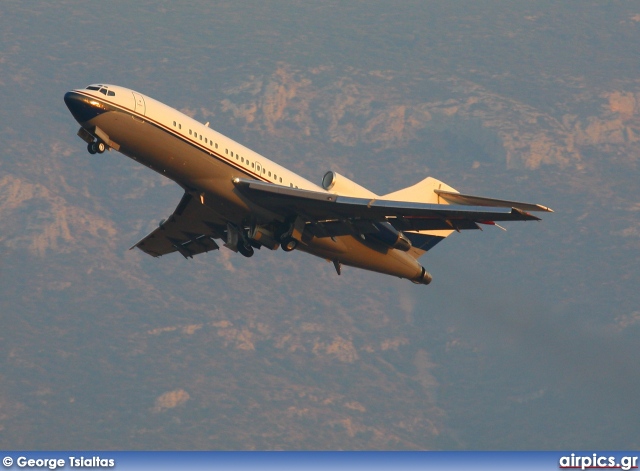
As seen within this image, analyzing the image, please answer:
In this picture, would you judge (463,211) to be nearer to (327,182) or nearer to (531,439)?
(327,182)

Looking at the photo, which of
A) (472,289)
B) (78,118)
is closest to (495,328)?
(472,289)

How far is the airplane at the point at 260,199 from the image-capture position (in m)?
51.8

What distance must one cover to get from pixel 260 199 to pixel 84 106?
8.74 metres

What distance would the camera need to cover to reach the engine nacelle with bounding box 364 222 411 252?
192ft

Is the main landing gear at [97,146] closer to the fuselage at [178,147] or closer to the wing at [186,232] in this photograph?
the fuselage at [178,147]

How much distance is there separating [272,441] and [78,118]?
153 meters

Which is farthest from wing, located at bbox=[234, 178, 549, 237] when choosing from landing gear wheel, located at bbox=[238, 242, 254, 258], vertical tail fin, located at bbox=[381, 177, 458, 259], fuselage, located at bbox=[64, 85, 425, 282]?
vertical tail fin, located at bbox=[381, 177, 458, 259]

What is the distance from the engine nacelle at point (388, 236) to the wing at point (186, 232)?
26.0 ft

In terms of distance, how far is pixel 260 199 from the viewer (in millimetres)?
54969

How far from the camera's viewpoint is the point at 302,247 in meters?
58.4
